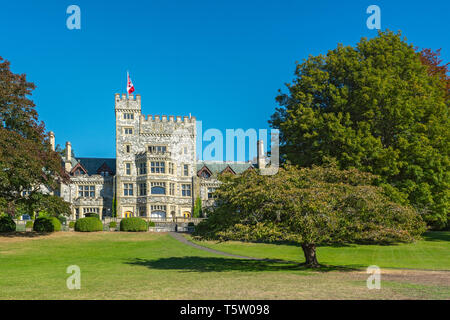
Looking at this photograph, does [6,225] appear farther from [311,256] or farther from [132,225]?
[311,256]

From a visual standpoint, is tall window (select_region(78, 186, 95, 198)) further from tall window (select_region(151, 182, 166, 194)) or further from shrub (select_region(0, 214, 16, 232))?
shrub (select_region(0, 214, 16, 232))

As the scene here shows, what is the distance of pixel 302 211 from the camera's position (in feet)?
67.1

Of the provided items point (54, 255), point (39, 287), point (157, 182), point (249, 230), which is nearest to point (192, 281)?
point (249, 230)

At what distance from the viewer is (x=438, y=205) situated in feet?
109

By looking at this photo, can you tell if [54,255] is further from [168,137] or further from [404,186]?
[168,137]

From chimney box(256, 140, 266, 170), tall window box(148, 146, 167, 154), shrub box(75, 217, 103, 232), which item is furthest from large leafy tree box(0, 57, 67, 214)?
chimney box(256, 140, 266, 170)

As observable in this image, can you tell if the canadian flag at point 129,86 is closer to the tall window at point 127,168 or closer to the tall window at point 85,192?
the tall window at point 127,168

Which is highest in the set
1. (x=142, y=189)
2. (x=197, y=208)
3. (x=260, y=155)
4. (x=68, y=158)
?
(x=260, y=155)

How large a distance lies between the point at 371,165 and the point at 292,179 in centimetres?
1368

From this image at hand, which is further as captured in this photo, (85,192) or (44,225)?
(85,192)

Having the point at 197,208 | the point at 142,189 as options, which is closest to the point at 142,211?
the point at 142,189

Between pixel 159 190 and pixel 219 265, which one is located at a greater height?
pixel 159 190

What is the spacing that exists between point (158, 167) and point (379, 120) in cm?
3151

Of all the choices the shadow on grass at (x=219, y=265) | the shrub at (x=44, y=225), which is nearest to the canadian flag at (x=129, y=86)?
the shrub at (x=44, y=225)
